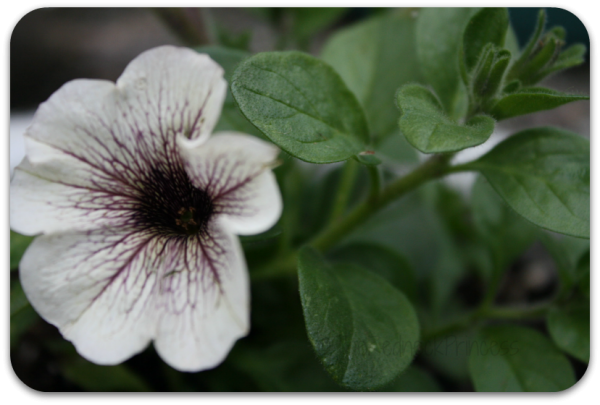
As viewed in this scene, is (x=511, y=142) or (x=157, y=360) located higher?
(x=511, y=142)

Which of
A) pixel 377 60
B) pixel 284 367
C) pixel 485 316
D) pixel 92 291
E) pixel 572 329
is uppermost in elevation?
pixel 377 60

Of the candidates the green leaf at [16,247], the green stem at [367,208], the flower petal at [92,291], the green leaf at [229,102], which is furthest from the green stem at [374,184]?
the green leaf at [16,247]

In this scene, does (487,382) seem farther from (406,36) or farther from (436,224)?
(406,36)

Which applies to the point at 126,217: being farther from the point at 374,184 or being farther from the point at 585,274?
the point at 585,274

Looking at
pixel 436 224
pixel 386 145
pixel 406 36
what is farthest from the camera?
pixel 436 224

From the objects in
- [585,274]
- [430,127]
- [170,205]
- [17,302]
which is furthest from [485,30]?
[17,302]
